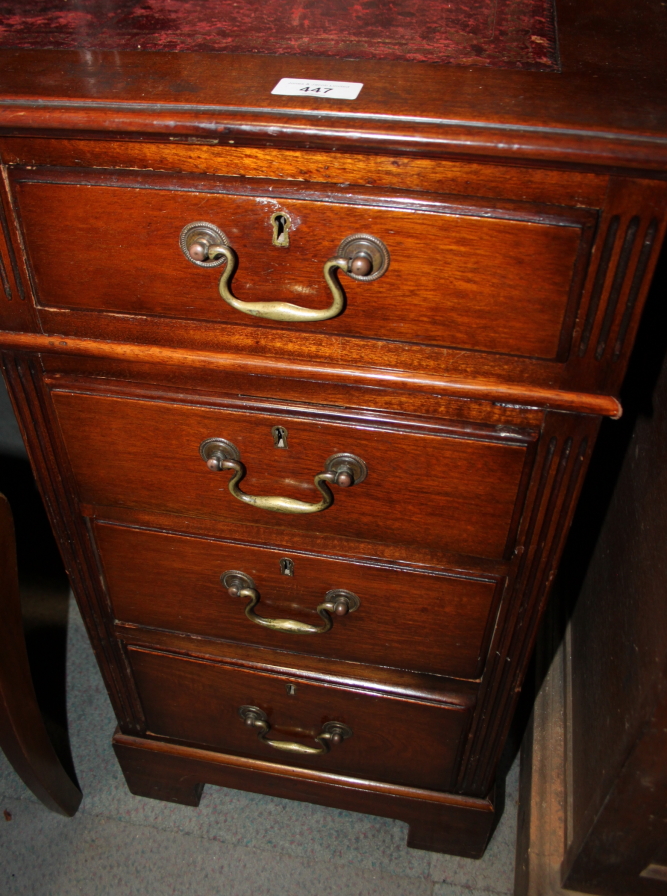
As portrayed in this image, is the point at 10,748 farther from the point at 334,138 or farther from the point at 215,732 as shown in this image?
the point at 334,138

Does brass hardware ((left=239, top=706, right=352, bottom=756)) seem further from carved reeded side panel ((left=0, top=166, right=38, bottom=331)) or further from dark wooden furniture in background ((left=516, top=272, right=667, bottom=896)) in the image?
carved reeded side panel ((left=0, top=166, right=38, bottom=331))

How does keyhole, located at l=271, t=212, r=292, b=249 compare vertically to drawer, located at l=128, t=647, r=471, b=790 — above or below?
above

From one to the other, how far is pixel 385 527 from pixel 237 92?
405 millimetres

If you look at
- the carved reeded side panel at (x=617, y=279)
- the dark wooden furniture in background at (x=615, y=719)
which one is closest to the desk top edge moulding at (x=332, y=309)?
the carved reeded side panel at (x=617, y=279)

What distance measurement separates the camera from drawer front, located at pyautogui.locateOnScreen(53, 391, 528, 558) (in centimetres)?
68

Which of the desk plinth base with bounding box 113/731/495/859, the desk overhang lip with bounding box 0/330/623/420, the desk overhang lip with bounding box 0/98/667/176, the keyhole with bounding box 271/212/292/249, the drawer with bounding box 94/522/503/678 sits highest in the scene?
the desk overhang lip with bounding box 0/98/667/176

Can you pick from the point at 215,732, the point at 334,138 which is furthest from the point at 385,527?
the point at 215,732

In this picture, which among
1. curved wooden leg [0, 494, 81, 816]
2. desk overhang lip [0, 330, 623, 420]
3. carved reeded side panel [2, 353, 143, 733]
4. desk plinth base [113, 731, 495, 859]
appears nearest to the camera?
desk overhang lip [0, 330, 623, 420]

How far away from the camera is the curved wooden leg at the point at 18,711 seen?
89 cm

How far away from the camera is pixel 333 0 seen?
2.52 feet

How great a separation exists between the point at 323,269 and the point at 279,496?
25 centimetres

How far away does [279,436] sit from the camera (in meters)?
0.71

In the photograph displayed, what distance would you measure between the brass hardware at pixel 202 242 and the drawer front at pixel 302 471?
5.9 inches

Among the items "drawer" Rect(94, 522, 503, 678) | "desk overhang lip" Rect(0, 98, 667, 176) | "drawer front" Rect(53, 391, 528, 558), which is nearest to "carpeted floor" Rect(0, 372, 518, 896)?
"drawer" Rect(94, 522, 503, 678)
